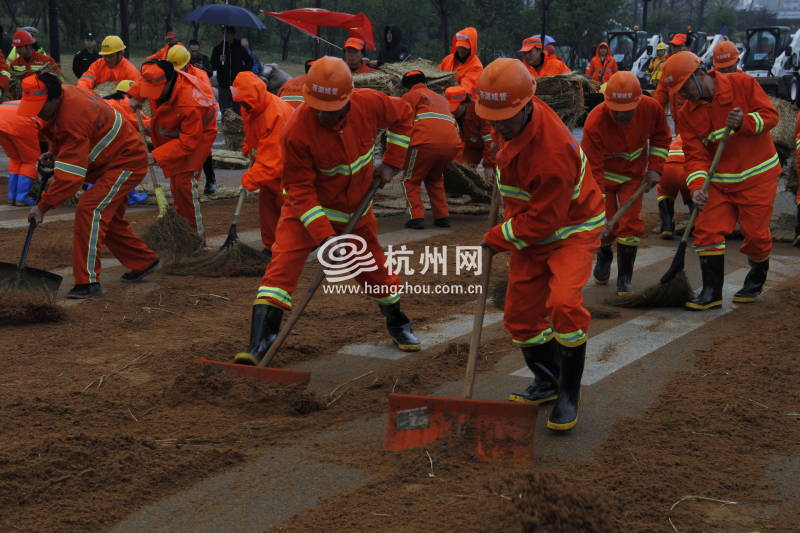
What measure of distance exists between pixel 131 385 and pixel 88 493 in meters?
1.55

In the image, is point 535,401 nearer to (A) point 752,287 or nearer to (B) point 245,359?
(B) point 245,359

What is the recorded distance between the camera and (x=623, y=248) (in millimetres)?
7852

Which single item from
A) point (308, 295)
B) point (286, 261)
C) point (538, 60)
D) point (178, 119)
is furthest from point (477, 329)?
point (538, 60)

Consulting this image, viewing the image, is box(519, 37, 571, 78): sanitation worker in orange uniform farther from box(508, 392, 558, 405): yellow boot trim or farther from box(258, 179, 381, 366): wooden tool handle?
box(508, 392, 558, 405): yellow boot trim

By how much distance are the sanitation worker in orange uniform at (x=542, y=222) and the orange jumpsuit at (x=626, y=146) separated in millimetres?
2647

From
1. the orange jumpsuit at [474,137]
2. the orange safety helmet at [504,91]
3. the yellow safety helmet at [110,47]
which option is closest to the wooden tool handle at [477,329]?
the orange safety helmet at [504,91]

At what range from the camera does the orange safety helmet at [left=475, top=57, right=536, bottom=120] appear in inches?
175

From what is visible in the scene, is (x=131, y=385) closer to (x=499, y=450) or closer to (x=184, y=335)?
(x=184, y=335)

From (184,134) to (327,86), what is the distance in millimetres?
3615

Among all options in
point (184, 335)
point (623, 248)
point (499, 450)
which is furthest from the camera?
point (623, 248)

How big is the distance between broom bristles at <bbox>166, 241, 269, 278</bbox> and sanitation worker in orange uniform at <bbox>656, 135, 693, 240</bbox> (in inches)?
155

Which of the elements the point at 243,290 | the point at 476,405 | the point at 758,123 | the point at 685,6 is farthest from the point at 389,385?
the point at 685,6

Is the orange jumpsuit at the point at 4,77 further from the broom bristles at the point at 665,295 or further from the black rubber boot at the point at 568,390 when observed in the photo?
the black rubber boot at the point at 568,390

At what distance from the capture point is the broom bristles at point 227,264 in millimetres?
8453
